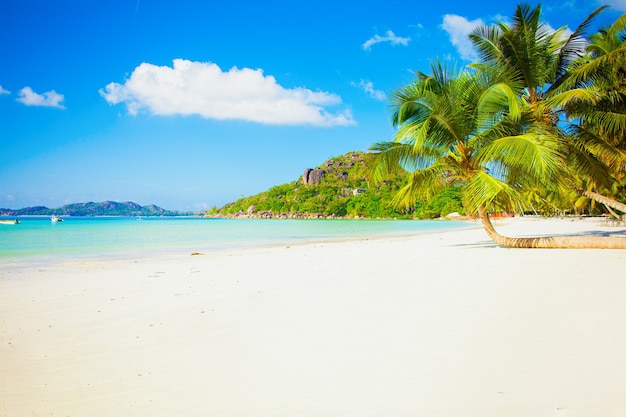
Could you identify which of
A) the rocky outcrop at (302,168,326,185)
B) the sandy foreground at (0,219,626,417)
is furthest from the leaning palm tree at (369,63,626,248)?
the rocky outcrop at (302,168,326,185)

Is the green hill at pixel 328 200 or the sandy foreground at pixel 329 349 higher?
the green hill at pixel 328 200

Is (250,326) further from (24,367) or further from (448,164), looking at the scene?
(448,164)

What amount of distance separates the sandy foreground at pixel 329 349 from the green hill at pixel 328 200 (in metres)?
91.4

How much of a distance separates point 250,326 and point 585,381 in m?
3.07

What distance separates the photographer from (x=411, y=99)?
12570mm

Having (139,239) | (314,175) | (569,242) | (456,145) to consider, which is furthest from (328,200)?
(569,242)

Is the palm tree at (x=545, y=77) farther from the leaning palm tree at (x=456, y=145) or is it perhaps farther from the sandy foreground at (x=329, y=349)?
the sandy foreground at (x=329, y=349)

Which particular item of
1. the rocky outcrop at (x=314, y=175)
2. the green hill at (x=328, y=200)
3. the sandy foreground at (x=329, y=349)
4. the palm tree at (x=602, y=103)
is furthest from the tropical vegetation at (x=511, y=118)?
the rocky outcrop at (x=314, y=175)

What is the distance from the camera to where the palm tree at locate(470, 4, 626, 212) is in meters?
11.7

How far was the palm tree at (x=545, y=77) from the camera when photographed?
1170 centimetres

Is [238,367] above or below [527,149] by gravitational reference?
below

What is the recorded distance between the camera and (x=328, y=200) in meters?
126

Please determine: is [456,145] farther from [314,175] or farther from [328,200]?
[314,175]

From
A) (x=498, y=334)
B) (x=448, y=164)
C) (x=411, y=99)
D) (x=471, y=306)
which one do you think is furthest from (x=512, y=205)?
(x=498, y=334)
